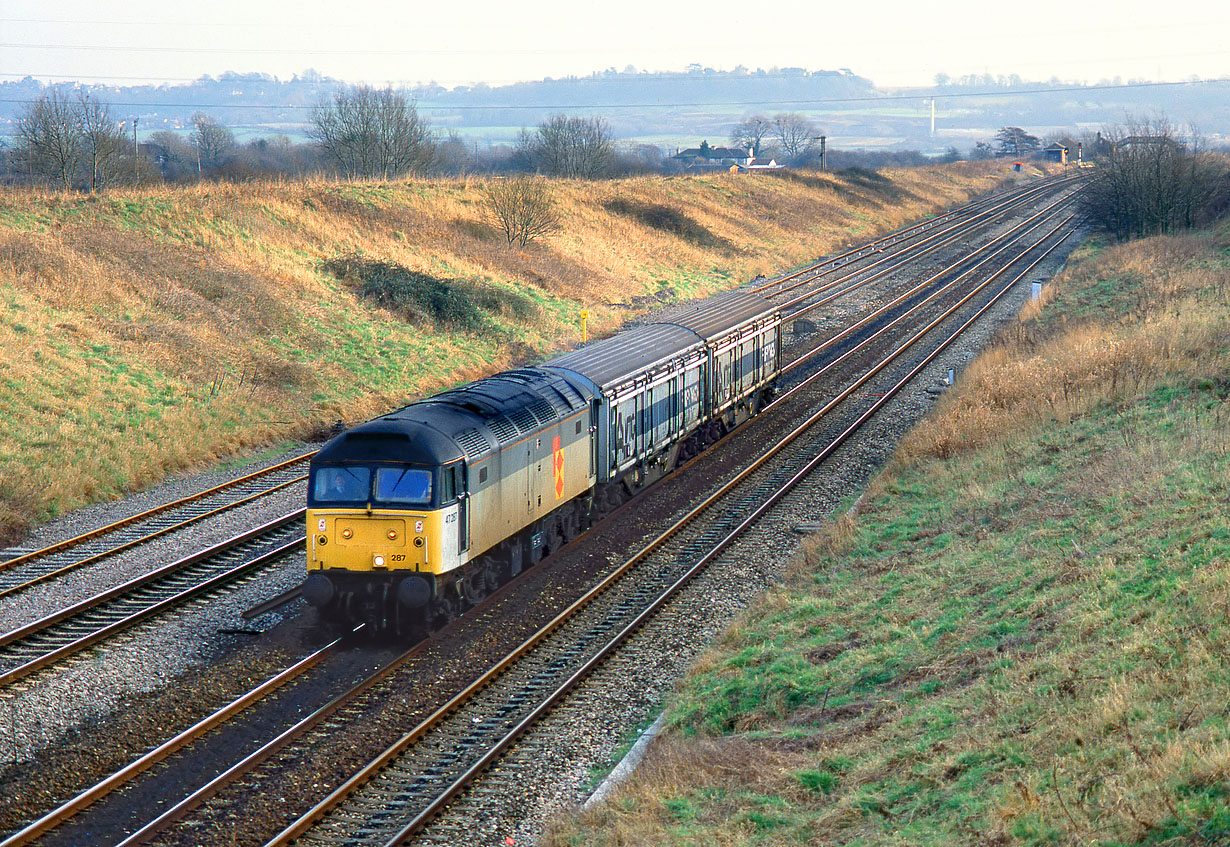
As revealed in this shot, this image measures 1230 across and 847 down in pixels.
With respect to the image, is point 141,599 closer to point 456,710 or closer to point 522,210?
point 456,710

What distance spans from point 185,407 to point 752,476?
13.9 meters

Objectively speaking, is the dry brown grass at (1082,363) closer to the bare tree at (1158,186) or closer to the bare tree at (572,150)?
the bare tree at (1158,186)

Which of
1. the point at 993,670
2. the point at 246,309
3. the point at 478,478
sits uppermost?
the point at 246,309

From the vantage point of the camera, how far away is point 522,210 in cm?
5259

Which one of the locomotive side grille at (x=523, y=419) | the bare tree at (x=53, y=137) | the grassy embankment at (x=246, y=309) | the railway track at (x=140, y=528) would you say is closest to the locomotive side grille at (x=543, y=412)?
the locomotive side grille at (x=523, y=419)

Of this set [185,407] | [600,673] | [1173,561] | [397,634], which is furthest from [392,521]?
[185,407]

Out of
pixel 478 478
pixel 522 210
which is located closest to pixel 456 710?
pixel 478 478

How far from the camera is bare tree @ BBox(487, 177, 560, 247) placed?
52.6 metres

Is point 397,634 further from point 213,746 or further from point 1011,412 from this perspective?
point 1011,412

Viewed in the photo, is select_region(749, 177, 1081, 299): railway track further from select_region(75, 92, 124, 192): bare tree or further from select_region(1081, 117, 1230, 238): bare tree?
select_region(75, 92, 124, 192): bare tree

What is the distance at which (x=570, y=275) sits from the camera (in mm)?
51125

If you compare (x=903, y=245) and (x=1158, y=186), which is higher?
(x=1158, y=186)

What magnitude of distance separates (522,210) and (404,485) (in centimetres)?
3899

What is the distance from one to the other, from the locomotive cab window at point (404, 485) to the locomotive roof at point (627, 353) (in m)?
5.98
